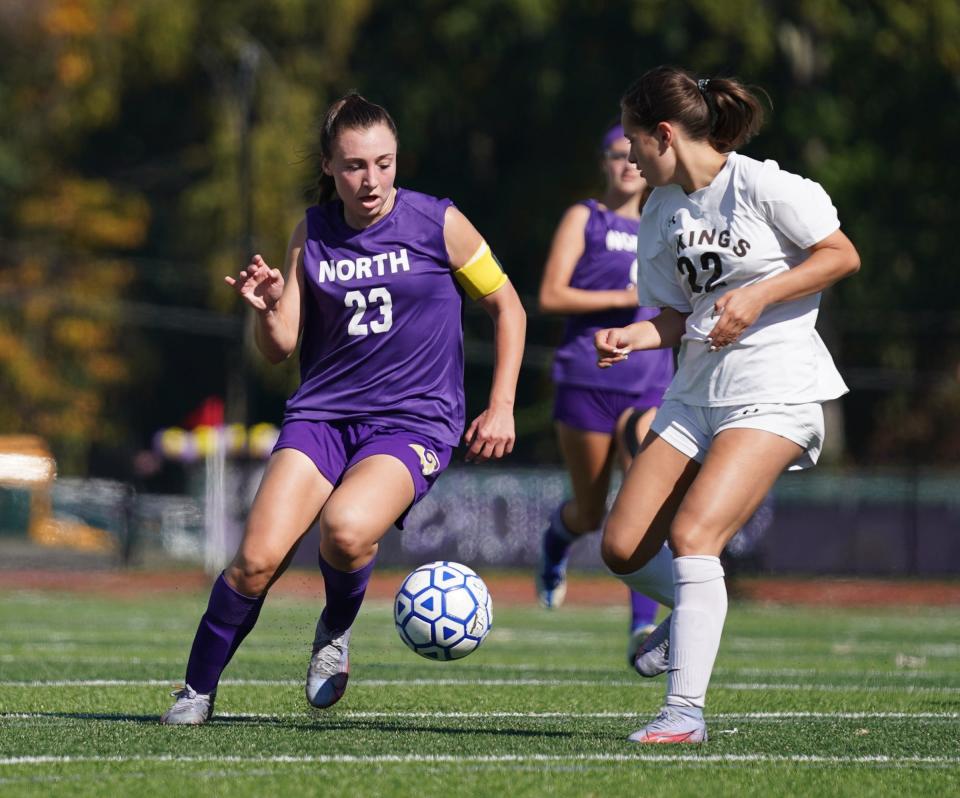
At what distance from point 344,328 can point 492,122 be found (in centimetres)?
2960

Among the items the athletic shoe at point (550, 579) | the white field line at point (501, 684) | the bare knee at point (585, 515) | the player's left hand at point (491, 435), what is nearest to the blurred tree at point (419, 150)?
the athletic shoe at point (550, 579)

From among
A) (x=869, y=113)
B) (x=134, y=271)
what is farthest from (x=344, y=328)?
(x=134, y=271)

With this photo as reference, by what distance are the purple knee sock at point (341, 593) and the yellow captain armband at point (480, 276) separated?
105cm

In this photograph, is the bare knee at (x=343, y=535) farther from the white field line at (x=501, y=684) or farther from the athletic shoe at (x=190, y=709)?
the white field line at (x=501, y=684)

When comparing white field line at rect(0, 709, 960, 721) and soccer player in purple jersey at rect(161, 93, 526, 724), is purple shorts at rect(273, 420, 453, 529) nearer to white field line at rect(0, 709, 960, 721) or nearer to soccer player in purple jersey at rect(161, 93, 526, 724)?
soccer player in purple jersey at rect(161, 93, 526, 724)

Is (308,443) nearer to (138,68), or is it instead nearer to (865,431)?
(865,431)

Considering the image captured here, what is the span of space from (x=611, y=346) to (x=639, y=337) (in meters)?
0.17

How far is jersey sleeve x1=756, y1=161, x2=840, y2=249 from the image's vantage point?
19.3ft

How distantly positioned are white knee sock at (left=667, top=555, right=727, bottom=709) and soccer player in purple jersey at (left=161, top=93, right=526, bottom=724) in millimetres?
872

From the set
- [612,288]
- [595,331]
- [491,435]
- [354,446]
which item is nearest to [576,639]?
[595,331]

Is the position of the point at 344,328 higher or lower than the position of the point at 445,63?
lower

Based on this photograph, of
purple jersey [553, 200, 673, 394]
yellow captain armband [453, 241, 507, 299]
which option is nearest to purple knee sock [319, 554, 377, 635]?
yellow captain armband [453, 241, 507, 299]

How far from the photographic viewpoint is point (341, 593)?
669cm

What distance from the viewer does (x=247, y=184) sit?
26.8m
